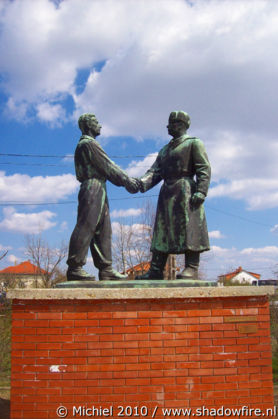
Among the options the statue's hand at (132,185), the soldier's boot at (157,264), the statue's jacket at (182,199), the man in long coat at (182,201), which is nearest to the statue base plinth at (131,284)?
the man in long coat at (182,201)

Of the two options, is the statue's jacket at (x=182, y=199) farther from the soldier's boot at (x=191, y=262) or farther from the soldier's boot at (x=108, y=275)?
the soldier's boot at (x=108, y=275)

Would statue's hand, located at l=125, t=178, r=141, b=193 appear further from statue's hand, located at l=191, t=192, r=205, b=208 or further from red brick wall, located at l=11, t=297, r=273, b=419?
red brick wall, located at l=11, t=297, r=273, b=419

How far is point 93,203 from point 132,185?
64cm

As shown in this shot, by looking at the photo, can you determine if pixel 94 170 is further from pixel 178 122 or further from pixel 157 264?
pixel 157 264

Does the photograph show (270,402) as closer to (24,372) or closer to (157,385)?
(157,385)

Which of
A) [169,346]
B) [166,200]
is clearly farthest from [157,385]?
[166,200]

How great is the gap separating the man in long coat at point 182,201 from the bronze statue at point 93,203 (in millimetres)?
534

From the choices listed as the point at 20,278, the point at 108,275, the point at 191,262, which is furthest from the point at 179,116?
the point at 20,278

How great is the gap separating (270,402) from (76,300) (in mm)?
2207

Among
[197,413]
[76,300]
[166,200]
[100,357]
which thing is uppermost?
[166,200]

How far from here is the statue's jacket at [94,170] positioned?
4.92m

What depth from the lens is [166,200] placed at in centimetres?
504

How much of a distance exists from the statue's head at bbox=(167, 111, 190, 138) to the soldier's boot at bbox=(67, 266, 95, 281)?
83.0 inches

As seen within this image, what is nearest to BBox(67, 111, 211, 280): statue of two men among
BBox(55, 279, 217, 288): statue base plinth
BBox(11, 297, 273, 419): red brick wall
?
BBox(55, 279, 217, 288): statue base plinth
